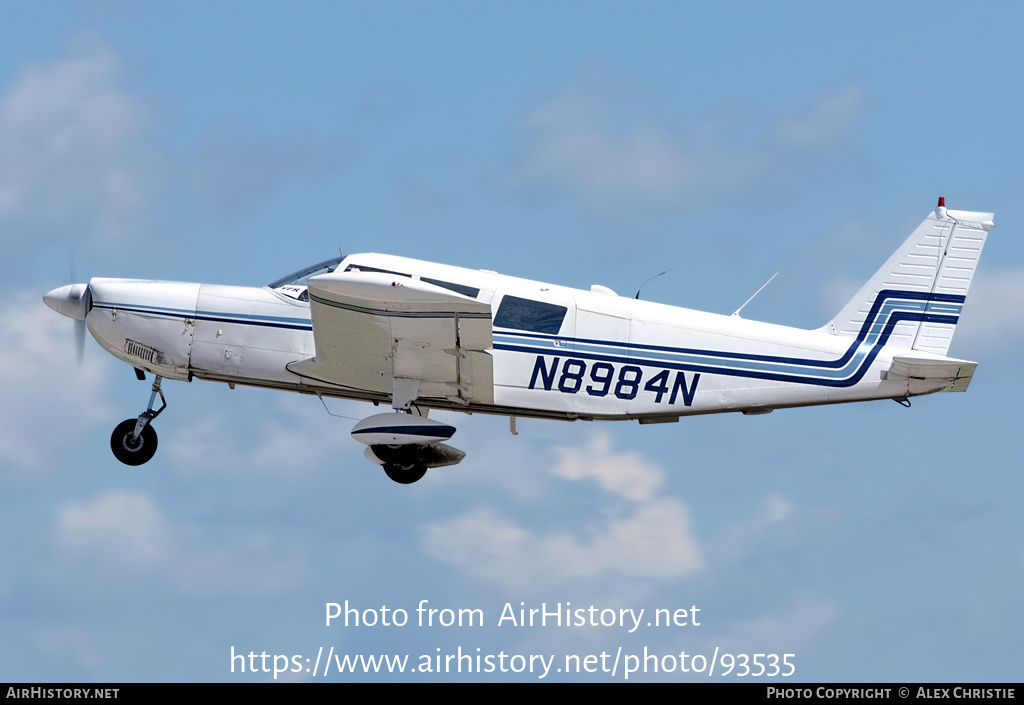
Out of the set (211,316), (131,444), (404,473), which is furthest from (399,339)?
(131,444)

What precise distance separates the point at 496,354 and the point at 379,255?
1.72 m

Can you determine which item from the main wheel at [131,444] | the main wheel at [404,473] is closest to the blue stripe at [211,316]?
the main wheel at [131,444]

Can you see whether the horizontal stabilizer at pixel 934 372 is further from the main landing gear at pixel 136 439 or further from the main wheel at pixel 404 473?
the main landing gear at pixel 136 439

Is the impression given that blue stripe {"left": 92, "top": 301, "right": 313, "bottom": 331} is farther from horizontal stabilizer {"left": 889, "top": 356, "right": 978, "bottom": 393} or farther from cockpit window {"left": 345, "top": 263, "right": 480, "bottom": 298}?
horizontal stabilizer {"left": 889, "top": 356, "right": 978, "bottom": 393}

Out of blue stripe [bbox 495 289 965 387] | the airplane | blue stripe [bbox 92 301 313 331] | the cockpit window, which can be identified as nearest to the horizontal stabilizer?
the airplane

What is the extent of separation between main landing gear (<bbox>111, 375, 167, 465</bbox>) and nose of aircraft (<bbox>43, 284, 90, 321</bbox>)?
1144 millimetres

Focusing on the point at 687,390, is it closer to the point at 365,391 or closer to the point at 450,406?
the point at 450,406

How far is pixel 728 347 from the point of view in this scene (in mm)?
14336

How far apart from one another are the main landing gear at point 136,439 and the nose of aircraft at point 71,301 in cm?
114

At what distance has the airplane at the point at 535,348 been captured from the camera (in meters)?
14.1

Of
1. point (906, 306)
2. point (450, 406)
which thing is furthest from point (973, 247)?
point (450, 406)

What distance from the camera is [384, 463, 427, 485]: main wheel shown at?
15.2m

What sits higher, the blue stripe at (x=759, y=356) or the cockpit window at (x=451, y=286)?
the cockpit window at (x=451, y=286)

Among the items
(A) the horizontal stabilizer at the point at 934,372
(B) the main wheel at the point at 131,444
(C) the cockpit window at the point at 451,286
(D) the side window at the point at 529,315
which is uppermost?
(C) the cockpit window at the point at 451,286
